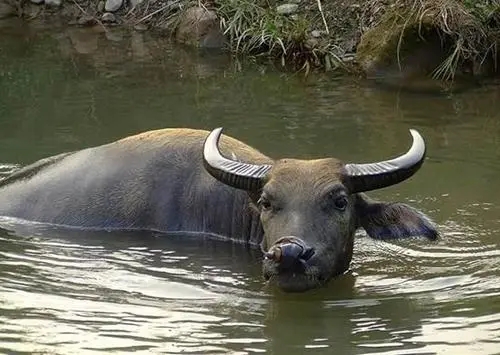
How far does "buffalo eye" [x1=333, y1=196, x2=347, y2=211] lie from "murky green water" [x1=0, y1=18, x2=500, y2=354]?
465 mm

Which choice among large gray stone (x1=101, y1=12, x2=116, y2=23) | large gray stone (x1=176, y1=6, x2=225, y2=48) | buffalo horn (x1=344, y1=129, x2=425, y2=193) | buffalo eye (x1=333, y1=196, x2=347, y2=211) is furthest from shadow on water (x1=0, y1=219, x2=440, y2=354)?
large gray stone (x1=101, y1=12, x2=116, y2=23)

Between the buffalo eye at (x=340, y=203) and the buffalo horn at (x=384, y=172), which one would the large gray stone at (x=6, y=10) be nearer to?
the buffalo horn at (x=384, y=172)

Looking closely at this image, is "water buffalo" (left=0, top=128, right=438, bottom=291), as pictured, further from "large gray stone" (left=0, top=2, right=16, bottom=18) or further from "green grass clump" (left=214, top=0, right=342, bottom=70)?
"large gray stone" (left=0, top=2, right=16, bottom=18)

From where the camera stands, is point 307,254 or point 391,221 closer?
point 307,254

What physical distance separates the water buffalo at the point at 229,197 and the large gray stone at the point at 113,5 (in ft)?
28.7

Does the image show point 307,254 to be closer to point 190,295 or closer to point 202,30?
point 190,295

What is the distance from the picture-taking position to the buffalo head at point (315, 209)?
6008mm

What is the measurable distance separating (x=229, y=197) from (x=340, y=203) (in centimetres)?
110

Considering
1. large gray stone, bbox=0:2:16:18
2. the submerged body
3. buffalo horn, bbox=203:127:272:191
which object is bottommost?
the submerged body

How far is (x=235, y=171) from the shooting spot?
666cm

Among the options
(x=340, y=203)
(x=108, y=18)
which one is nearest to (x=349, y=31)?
(x=108, y=18)

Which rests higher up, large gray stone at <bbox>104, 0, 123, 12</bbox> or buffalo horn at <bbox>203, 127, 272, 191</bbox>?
large gray stone at <bbox>104, 0, 123, 12</bbox>

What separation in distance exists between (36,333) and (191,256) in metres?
1.64

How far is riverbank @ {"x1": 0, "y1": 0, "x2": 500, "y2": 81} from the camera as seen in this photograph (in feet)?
42.1
